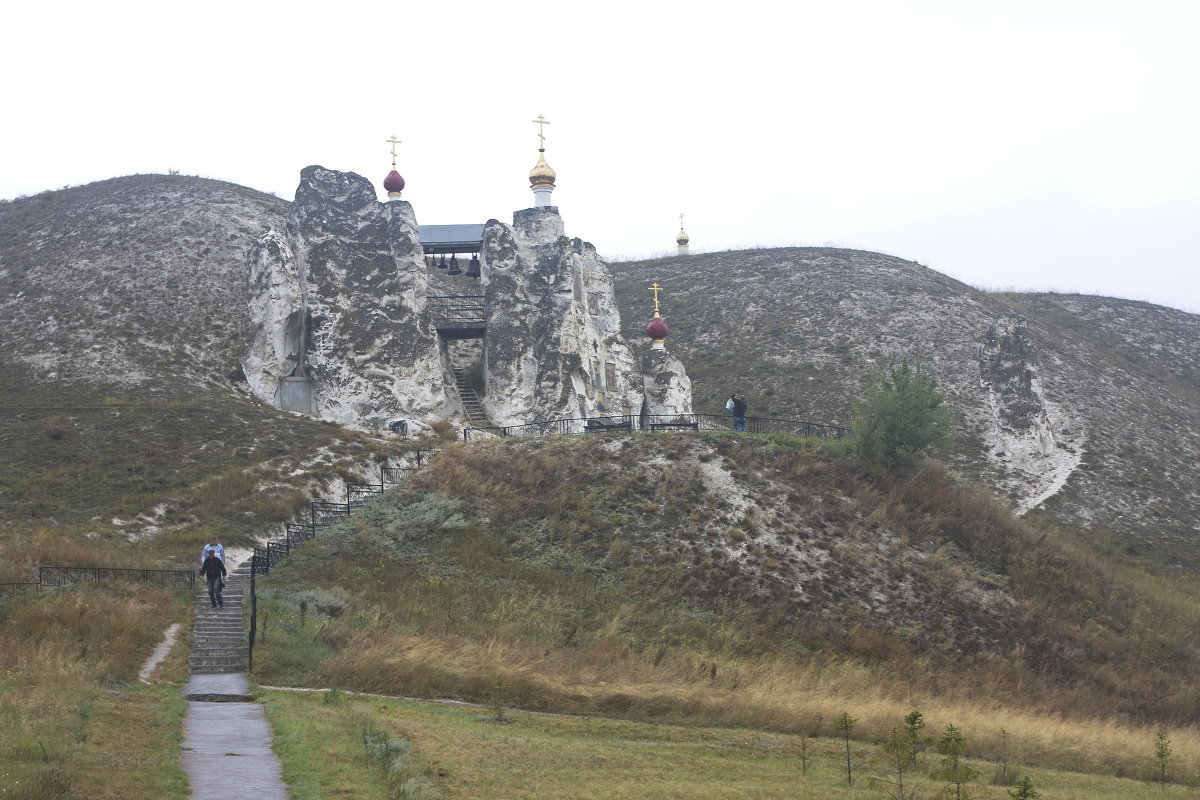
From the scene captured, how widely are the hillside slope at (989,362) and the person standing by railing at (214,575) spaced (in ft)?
119

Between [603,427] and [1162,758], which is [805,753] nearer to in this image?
[1162,758]

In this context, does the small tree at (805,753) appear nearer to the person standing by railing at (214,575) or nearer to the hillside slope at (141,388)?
the person standing by railing at (214,575)

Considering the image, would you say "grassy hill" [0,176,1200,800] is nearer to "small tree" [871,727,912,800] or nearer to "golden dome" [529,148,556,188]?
"small tree" [871,727,912,800]

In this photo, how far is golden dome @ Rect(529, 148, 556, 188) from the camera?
53.9m

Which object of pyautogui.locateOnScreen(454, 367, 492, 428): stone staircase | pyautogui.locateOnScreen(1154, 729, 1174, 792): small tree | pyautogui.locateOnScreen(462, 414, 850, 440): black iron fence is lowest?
pyautogui.locateOnScreen(1154, 729, 1174, 792): small tree

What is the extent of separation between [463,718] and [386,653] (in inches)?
158

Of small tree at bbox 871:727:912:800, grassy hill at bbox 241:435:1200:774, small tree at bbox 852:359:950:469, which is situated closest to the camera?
small tree at bbox 871:727:912:800

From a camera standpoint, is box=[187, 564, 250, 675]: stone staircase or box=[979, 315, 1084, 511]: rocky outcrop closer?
box=[187, 564, 250, 675]: stone staircase

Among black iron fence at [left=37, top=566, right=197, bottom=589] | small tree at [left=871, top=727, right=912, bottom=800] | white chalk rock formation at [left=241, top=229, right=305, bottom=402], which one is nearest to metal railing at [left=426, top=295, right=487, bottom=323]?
white chalk rock formation at [left=241, top=229, right=305, bottom=402]

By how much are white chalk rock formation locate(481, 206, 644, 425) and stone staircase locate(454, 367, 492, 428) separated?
430 millimetres

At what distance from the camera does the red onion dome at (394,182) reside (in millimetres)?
59812

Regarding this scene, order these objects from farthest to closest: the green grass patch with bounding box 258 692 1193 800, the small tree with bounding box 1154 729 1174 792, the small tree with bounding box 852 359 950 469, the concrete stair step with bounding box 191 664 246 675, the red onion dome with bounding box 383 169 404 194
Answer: the red onion dome with bounding box 383 169 404 194
the small tree with bounding box 852 359 950 469
the concrete stair step with bounding box 191 664 246 675
the small tree with bounding box 1154 729 1174 792
the green grass patch with bounding box 258 692 1193 800

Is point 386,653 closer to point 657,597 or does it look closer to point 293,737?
point 293,737

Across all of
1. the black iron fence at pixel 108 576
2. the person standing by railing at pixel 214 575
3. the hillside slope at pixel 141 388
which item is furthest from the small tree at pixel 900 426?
the black iron fence at pixel 108 576
